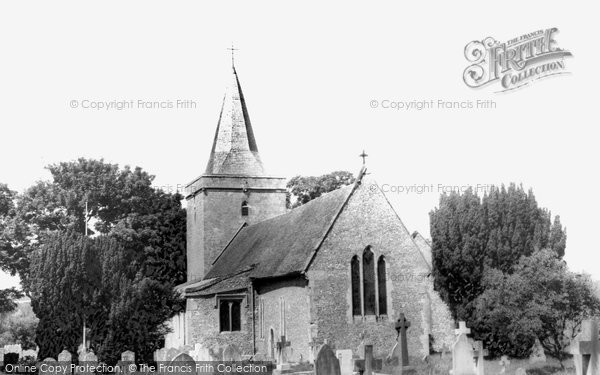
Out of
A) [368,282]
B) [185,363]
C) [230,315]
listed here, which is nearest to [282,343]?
[368,282]

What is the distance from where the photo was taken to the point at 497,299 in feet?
94.7

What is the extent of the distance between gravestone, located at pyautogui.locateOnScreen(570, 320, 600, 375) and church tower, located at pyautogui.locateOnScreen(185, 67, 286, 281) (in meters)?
35.1

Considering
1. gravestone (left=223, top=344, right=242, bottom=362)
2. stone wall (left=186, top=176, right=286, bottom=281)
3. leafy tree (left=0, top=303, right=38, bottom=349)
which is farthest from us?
leafy tree (left=0, top=303, right=38, bottom=349)

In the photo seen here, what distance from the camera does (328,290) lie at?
33531 millimetres

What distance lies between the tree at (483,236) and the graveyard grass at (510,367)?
305 cm

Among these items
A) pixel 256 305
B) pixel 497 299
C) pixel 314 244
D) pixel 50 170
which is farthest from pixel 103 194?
pixel 497 299

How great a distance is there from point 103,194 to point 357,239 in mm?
22415

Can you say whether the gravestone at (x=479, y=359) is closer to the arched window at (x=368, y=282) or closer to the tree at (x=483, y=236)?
the tree at (x=483, y=236)

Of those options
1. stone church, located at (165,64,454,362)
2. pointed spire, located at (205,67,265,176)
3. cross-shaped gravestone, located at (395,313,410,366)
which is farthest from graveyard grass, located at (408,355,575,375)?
pointed spire, located at (205,67,265,176)

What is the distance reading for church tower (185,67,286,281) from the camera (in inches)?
1925

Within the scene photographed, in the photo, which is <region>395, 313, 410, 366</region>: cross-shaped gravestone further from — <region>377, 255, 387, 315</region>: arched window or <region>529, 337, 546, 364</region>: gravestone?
<region>529, 337, 546, 364</region>: gravestone

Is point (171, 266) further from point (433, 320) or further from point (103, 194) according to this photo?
point (433, 320)

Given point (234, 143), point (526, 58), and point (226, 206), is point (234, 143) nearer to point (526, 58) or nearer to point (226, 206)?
point (226, 206)

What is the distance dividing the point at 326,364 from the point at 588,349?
4585mm
